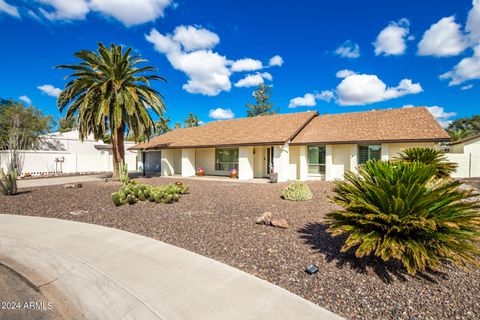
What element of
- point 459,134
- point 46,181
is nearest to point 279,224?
point 46,181

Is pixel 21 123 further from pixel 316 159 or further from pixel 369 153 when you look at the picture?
pixel 369 153

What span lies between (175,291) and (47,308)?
1879 mm

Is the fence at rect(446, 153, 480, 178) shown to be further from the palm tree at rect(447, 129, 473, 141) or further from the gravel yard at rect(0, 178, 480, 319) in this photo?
the palm tree at rect(447, 129, 473, 141)

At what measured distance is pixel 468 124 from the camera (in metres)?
50.5

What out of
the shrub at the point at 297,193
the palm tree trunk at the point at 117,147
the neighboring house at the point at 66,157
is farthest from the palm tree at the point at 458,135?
the neighboring house at the point at 66,157

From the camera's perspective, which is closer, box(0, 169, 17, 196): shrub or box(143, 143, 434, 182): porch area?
box(0, 169, 17, 196): shrub

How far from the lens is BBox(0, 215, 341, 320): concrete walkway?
3201mm

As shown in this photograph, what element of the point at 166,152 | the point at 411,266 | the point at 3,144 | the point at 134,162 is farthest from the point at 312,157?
the point at 3,144

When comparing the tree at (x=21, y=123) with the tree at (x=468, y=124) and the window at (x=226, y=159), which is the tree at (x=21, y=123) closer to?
the window at (x=226, y=159)

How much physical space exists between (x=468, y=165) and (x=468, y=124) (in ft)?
140

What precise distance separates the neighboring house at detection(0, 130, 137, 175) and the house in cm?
1042

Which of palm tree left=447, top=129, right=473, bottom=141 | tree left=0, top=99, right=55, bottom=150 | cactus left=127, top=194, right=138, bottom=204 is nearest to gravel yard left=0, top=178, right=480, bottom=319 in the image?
cactus left=127, top=194, right=138, bottom=204

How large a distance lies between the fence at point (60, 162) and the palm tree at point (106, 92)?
1184 centimetres

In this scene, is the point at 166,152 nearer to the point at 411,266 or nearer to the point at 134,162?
the point at 134,162
